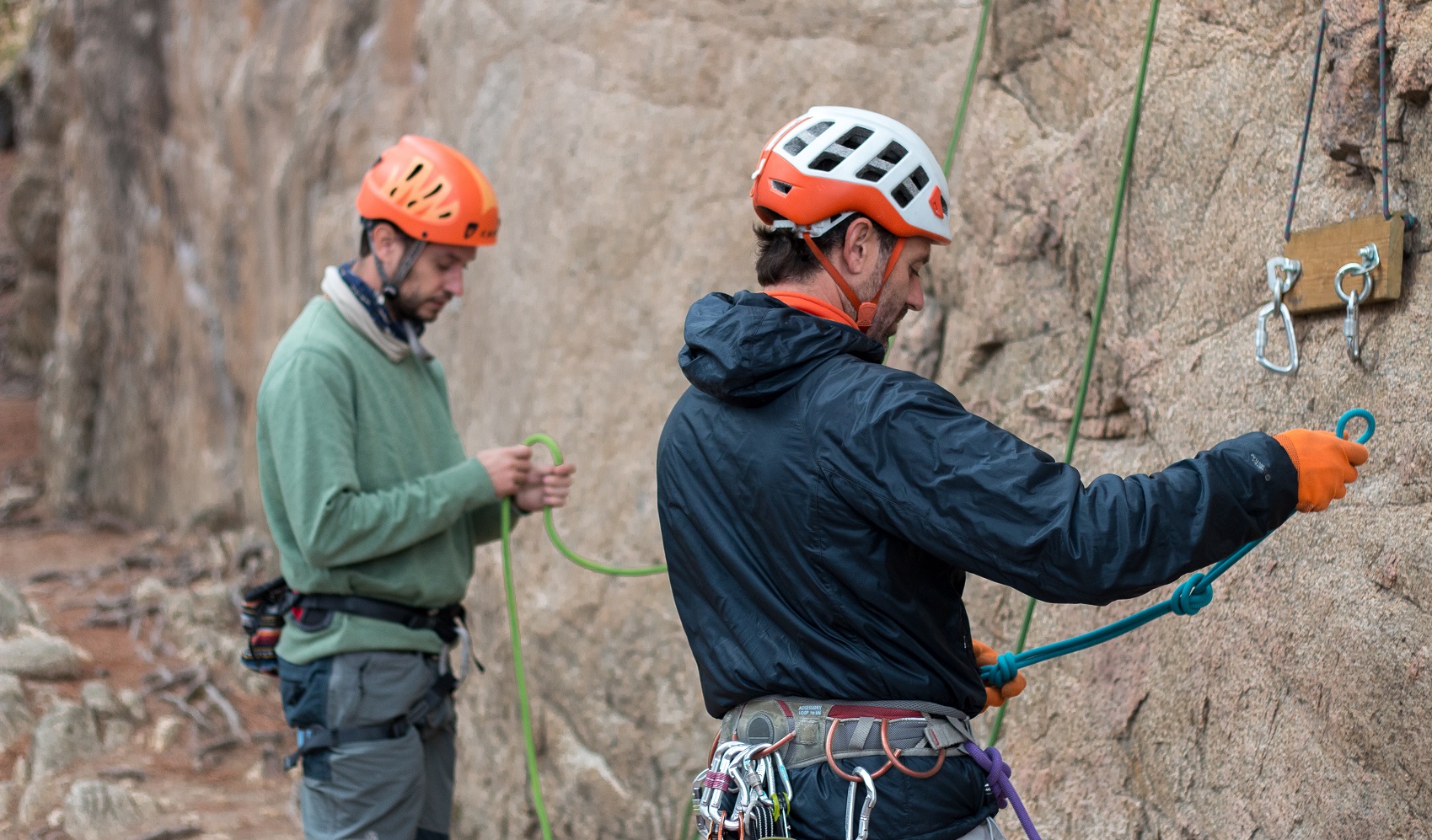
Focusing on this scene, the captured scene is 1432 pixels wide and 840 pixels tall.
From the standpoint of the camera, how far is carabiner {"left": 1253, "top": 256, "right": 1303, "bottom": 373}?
2.57m

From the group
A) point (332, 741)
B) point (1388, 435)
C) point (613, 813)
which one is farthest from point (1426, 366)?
point (613, 813)

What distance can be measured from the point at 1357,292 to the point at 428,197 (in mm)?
2173

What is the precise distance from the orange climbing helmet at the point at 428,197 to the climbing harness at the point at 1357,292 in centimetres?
206

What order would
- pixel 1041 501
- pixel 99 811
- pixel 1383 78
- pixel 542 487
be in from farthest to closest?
pixel 99 811 < pixel 542 487 < pixel 1383 78 < pixel 1041 501

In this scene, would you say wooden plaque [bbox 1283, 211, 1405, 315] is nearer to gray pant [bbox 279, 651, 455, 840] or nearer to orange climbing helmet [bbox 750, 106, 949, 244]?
orange climbing helmet [bbox 750, 106, 949, 244]

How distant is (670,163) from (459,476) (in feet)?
7.16

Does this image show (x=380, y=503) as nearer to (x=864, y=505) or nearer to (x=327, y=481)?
(x=327, y=481)

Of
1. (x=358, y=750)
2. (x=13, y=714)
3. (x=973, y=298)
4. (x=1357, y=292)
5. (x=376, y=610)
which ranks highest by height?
(x=1357, y=292)

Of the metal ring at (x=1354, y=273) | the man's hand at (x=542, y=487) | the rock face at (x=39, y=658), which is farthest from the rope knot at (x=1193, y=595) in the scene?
the rock face at (x=39, y=658)

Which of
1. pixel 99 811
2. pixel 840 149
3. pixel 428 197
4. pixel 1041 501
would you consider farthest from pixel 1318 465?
Answer: pixel 99 811

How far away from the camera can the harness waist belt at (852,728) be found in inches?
71.4

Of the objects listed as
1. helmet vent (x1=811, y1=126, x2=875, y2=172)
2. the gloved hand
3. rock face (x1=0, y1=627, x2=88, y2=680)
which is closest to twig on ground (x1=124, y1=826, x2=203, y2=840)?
rock face (x1=0, y1=627, x2=88, y2=680)

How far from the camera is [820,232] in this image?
1.93 metres

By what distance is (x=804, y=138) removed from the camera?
6.55 feet
